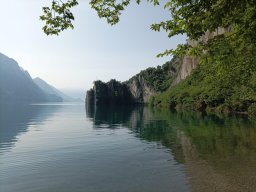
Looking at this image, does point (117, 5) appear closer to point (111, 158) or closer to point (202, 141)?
point (111, 158)

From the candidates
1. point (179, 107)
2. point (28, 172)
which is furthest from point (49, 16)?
point (179, 107)

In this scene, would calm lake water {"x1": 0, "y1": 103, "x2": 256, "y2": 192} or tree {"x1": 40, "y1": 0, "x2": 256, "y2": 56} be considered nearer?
tree {"x1": 40, "y1": 0, "x2": 256, "y2": 56}

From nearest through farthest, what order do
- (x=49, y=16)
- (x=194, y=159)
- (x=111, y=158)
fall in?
(x=49, y=16)
(x=194, y=159)
(x=111, y=158)

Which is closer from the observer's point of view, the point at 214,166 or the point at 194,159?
the point at 214,166

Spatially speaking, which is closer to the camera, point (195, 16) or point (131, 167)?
point (195, 16)

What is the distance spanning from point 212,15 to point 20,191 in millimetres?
16813

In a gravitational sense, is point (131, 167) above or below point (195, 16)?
below

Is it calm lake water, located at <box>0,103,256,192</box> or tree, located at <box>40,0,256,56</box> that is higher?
tree, located at <box>40,0,256,56</box>

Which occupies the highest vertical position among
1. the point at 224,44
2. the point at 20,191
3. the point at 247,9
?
the point at 247,9

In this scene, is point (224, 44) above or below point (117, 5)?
below

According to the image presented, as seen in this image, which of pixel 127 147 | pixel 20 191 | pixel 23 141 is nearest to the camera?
pixel 20 191

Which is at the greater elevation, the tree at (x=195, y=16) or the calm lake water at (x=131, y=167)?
the tree at (x=195, y=16)

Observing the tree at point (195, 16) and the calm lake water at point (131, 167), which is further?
the calm lake water at point (131, 167)

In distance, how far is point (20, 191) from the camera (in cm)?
2105
